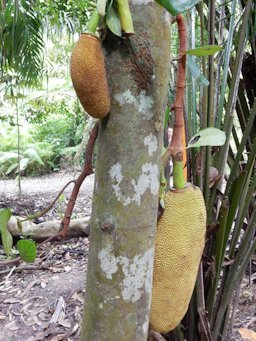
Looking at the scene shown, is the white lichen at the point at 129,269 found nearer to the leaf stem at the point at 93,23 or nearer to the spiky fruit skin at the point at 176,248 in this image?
the spiky fruit skin at the point at 176,248

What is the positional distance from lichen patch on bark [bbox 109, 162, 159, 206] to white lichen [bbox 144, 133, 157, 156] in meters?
0.01

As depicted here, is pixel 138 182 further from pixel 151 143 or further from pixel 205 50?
pixel 205 50

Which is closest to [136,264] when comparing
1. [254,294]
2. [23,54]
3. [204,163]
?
[204,163]

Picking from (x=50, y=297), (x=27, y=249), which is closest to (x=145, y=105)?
(x=27, y=249)

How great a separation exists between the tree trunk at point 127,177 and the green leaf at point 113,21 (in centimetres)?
2

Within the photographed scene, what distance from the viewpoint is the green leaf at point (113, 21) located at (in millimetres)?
322

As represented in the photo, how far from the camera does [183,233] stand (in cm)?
44

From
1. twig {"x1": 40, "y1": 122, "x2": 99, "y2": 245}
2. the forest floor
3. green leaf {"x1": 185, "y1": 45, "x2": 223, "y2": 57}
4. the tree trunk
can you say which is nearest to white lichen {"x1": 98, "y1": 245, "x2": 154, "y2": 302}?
the tree trunk

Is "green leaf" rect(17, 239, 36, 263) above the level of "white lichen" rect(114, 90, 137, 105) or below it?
below

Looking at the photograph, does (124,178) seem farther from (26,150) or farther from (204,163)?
(26,150)

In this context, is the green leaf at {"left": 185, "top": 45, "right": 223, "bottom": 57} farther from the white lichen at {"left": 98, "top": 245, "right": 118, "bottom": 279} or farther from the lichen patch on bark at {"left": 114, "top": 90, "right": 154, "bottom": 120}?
the white lichen at {"left": 98, "top": 245, "right": 118, "bottom": 279}

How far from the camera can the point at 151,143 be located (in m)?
0.36

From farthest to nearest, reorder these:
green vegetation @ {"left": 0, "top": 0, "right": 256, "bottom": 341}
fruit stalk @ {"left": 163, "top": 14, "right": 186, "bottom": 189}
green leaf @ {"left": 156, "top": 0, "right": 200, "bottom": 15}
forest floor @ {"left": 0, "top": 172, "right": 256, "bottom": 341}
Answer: forest floor @ {"left": 0, "top": 172, "right": 256, "bottom": 341}
green vegetation @ {"left": 0, "top": 0, "right": 256, "bottom": 341}
fruit stalk @ {"left": 163, "top": 14, "right": 186, "bottom": 189}
green leaf @ {"left": 156, "top": 0, "right": 200, "bottom": 15}

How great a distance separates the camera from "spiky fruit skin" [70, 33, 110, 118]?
32 cm
